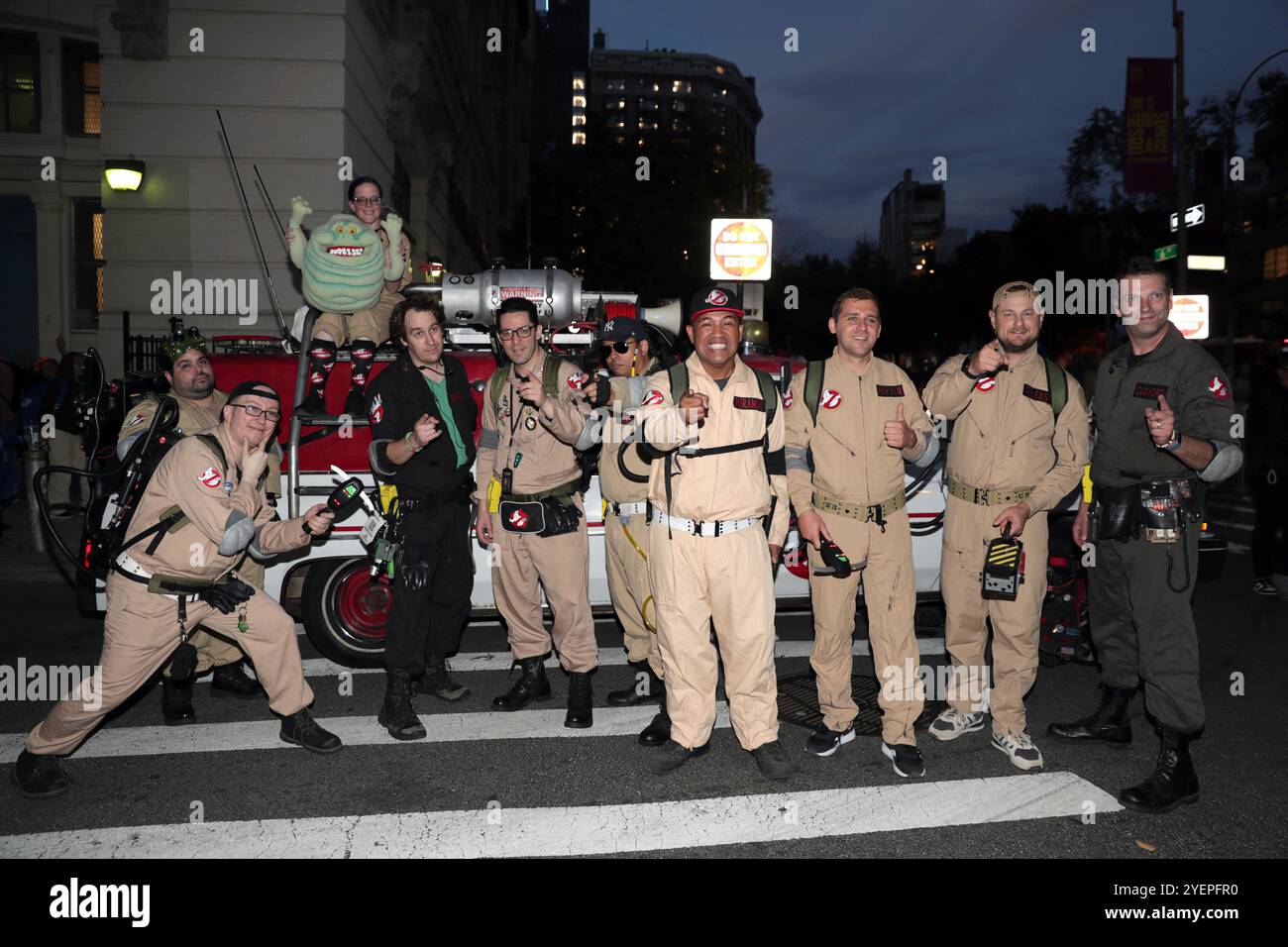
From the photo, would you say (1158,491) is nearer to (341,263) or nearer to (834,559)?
(834,559)

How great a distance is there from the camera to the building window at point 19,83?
13219 mm

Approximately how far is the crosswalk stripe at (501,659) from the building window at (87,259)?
1016 cm

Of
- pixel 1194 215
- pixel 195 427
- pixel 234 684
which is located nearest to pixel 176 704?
pixel 234 684

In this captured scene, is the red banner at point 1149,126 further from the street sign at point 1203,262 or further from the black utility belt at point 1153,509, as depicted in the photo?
the black utility belt at point 1153,509

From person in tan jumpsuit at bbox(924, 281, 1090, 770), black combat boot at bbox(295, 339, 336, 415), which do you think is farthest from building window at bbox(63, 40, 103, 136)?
person in tan jumpsuit at bbox(924, 281, 1090, 770)

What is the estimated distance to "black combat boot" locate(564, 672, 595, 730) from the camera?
16.0ft

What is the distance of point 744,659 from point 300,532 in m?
2.12

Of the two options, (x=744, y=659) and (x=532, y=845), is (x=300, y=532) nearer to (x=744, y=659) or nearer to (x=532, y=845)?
(x=532, y=845)

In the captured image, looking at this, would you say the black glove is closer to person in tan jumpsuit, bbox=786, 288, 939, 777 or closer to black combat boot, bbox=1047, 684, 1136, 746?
person in tan jumpsuit, bbox=786, 288, 939, 777

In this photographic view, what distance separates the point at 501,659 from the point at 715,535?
2.57m

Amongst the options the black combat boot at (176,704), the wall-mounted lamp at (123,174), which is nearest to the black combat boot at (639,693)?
the black combat boot at (176,704)

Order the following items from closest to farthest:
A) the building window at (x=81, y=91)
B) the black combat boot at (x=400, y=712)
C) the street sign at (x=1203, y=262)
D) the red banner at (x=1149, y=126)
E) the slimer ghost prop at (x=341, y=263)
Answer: the black combat boot at (x=400, y=712) < the slimer ghost prop at (x=341, y=263) < the building window at (x=81, y=91) < the red banner at (x=1149, y=126) < the street sign at (x=1203, y=262)

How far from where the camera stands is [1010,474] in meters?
4.36
